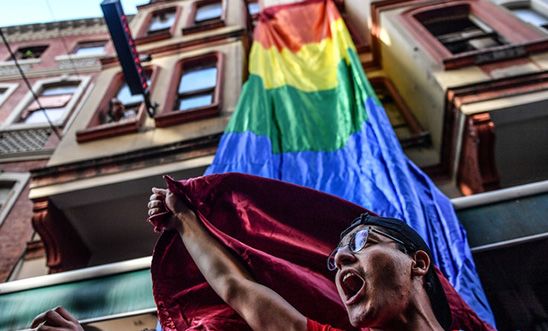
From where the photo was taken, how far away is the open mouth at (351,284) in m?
1.88

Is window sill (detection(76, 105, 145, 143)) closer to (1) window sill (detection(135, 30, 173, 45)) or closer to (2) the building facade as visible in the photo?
(2) the building facade

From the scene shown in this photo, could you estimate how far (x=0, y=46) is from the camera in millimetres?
16922

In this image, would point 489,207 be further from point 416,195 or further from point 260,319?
point 260,319

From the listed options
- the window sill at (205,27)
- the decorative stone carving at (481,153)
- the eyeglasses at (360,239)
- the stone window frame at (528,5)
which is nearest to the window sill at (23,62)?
the window sill at (205,27)

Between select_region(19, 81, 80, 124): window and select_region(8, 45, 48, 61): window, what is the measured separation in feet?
12.0

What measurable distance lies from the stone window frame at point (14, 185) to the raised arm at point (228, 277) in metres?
7.56

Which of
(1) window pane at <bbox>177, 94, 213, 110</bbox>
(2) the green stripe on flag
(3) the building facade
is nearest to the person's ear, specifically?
(3) the building facade

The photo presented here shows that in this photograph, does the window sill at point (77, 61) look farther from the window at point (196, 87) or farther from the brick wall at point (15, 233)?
the brick wall at point (15, 233)

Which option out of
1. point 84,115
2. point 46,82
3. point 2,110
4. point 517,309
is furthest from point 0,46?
point 517,309

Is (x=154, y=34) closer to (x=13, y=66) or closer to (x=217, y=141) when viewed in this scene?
(x=217, y=141)

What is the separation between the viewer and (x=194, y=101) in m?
8.58

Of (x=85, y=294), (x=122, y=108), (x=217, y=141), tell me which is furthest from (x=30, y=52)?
(x=85, y=294)

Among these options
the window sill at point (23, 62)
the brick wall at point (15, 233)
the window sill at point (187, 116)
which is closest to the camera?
A: the brick wall at point (15, 233)

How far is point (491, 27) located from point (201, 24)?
731 centimetres
